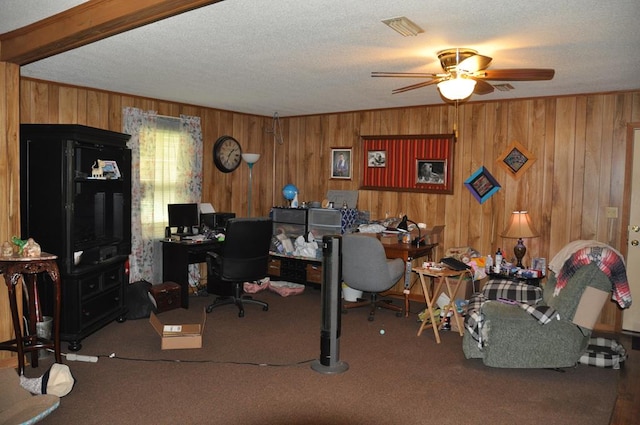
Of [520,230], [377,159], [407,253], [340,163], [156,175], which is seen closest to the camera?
[520,230]

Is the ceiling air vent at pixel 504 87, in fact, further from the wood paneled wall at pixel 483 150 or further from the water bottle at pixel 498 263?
the water bottle at pixel 498 263

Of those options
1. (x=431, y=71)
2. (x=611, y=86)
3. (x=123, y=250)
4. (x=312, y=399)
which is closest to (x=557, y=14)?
(x=431, y=71)

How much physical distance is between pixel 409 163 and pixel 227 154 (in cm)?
231

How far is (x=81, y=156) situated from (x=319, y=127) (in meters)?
3.25

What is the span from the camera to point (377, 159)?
20.7ft

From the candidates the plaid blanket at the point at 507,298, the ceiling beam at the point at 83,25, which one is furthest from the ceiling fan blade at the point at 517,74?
the ceiling beam at the point at 83,25

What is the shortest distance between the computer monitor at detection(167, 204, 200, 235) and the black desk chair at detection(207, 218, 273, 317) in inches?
28.0

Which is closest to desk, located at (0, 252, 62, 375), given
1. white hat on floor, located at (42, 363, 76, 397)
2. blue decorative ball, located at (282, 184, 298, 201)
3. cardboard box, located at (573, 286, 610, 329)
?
white hat on floor, located at (42, 363, 76, 397)

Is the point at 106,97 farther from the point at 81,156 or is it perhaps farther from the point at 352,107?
the point at 352,107

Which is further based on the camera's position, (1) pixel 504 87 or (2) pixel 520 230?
(2) pixel 520 230

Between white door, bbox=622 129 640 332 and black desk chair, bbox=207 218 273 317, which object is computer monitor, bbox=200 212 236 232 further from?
white door, bbox=622 129 640 332

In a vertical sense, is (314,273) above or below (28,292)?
below

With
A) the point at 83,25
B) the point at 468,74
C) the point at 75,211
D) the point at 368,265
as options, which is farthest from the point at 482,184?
the point at 83,25

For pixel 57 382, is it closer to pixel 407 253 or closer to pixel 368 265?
pixel 368 265
